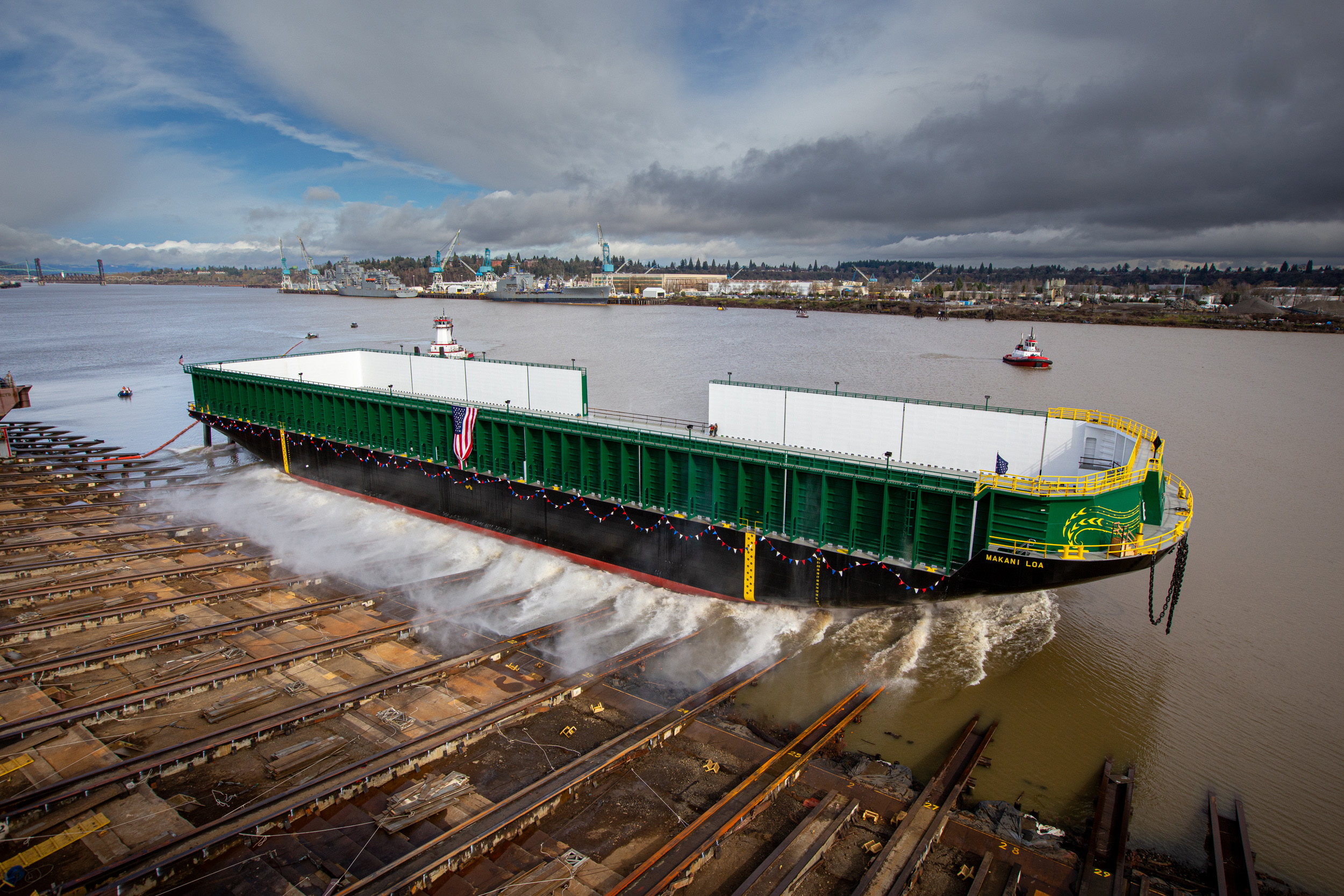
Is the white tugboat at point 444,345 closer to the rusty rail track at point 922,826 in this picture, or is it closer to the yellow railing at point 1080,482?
the yellow railing at point 1080,482

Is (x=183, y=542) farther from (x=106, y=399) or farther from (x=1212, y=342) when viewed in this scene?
(x=1212, y=342)

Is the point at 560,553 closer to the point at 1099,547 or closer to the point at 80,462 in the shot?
the point at 1099,547

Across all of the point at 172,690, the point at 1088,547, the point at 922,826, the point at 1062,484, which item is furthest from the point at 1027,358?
the point at 172,690

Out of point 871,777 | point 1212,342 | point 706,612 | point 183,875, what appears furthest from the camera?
point 1212,342

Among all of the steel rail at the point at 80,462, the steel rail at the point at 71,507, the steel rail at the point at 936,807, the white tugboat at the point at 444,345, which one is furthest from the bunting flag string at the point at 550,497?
the white tugboat at the point at 444,345

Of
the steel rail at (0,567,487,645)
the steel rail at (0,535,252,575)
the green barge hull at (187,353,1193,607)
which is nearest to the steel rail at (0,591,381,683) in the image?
the steel rail at (0,567,487,645)

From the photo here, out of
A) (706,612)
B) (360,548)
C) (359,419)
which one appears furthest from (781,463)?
(359,419)

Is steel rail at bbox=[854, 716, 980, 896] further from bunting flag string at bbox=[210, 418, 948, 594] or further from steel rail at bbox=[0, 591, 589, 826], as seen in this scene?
steel rail at bbox=[0, 591, 589, 826]
